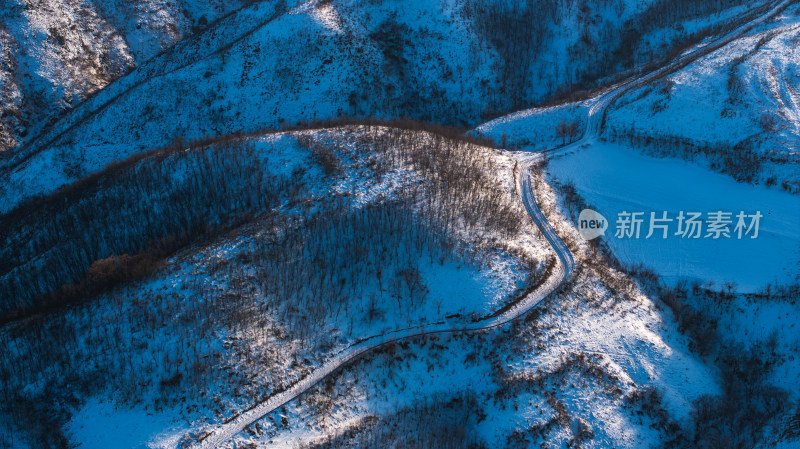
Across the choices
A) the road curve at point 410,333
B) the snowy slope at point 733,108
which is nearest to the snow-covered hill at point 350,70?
the snowy slope at point 733,108

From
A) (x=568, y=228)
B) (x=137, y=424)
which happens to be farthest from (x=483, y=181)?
(x=137, y=424)

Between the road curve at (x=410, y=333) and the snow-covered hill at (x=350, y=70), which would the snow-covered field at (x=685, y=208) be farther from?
the snow-covered hill at (x=350, y=70)

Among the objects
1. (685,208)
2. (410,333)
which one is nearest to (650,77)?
(685,208)

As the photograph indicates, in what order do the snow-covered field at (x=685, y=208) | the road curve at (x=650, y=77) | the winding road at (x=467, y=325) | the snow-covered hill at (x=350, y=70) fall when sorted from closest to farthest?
the winding road at (x=467, y=325) < the snow-covered field at (x=685, y=208) < the road curve at (x=650, y=77) < the snow-covered hill at (x=350, y=70)

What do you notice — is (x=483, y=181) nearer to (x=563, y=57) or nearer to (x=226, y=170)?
(x=226, y=170)

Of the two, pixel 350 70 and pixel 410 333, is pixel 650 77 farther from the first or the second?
pixel 410 333

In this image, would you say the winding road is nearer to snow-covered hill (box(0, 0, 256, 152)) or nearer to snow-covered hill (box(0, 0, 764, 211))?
snow-covered hill (box(0, 0, 764, 211))
